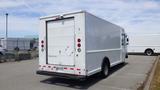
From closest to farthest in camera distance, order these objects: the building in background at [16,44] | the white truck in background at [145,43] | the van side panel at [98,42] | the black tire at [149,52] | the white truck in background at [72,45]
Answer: the white truck in background at [72,45]
the van side panel at [98,42]
the white truck in background at [145,43]
the black tire at [149,52]
the building in background at [16,44]

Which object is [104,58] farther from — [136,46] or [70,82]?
[136,46]

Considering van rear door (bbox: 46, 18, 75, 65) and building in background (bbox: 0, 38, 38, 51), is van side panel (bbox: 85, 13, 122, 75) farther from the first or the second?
building in background (bbox: 0, 38, 38, 51)

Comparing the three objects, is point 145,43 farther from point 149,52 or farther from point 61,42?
point 61,42

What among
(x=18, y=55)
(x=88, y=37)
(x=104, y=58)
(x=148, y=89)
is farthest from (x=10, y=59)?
(x=148, y=89)

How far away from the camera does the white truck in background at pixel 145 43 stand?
1136 inches

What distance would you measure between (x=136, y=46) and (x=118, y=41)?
15224 millimetres

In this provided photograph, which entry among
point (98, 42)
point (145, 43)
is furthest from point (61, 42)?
point (145, 43)

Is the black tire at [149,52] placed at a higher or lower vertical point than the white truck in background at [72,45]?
lower

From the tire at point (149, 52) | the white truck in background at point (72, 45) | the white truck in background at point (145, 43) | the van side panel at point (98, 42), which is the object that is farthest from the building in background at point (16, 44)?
the white truck in background at point (72, 45)


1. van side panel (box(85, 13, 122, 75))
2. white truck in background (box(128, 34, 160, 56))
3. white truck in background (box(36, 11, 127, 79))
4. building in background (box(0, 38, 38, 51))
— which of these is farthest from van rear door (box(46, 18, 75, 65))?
building in background (box(0, 38, 38, 51))

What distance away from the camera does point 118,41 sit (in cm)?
1545

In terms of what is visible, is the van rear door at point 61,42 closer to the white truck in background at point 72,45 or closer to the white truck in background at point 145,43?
the white truck in background at point 72,45

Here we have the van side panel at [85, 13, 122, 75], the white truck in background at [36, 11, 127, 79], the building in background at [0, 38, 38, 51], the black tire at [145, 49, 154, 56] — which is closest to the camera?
the white truck in background at [36, 11, 127, 79]

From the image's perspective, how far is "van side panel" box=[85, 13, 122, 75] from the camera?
952cm
